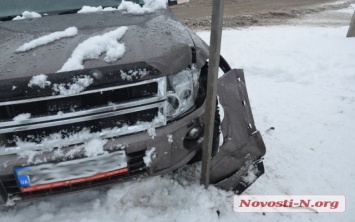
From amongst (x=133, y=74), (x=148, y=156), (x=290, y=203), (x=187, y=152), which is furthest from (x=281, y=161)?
(x=133, y=74)

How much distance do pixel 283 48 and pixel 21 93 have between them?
5266mm

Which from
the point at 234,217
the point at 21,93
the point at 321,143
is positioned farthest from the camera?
A: the point at 321,143

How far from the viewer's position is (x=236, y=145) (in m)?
2.34

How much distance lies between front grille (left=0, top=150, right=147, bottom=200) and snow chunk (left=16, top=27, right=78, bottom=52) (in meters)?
0.83

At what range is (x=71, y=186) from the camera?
1994 mm

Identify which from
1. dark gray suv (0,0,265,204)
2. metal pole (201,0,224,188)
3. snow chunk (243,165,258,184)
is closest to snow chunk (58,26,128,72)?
dark gray suv (0,0,265,204)

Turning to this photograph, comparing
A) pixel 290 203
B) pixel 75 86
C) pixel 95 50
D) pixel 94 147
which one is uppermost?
pixel 95 50

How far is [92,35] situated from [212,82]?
91 centimetres

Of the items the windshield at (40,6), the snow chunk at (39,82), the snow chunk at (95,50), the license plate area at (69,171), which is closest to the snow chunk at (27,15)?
the windshield at (40,6)

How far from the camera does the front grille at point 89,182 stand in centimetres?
188

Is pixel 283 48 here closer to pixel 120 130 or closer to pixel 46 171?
pixel 120 130

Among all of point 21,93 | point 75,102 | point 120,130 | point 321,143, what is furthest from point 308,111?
point 21,93

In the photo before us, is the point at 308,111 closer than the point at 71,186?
No

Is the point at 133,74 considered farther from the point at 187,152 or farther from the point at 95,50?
the point at 187,152
